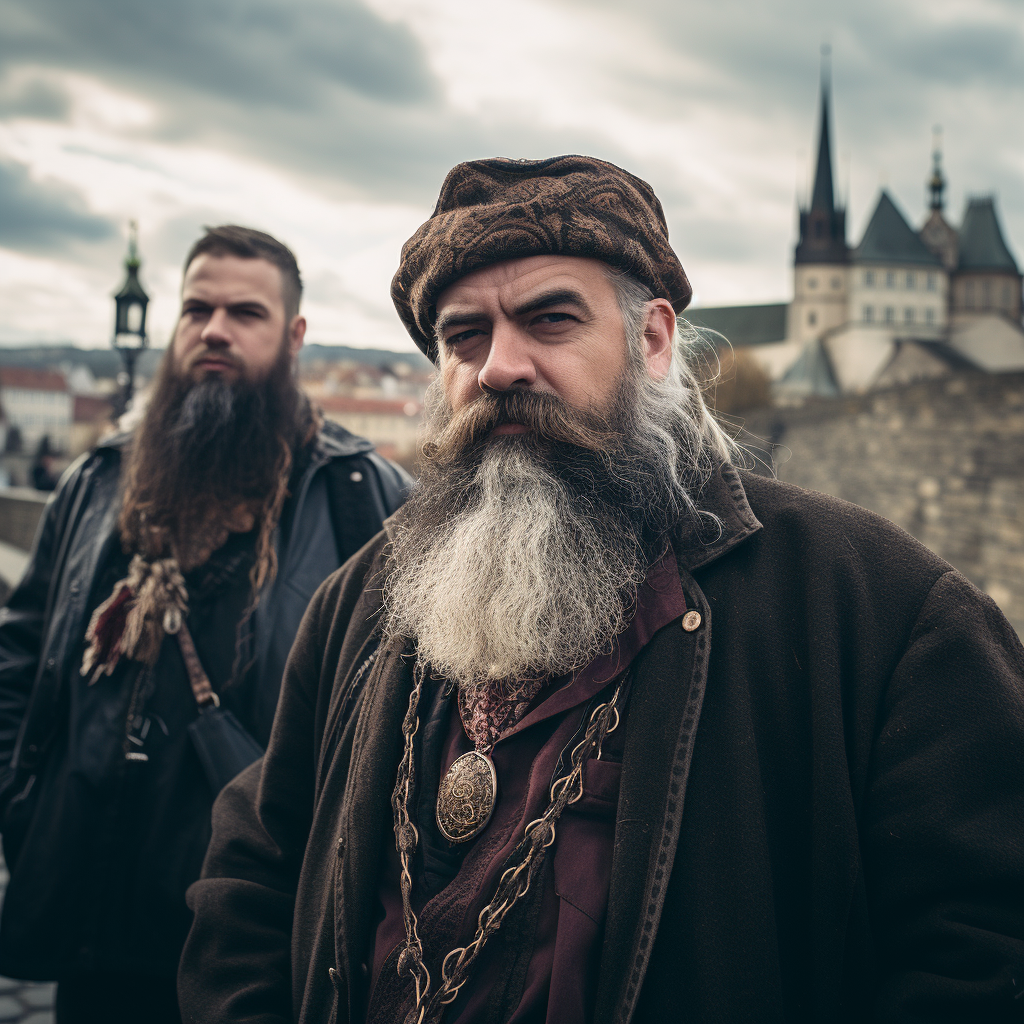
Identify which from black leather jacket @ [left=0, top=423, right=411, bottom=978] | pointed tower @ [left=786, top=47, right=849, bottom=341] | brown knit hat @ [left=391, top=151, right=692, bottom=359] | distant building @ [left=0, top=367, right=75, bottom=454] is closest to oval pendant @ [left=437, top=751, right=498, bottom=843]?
brown knit hat @ [left=391, top=151, right=692, bottom=359]

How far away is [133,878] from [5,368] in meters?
109

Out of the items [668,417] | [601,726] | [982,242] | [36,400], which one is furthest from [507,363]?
[36,400]

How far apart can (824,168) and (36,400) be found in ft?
269

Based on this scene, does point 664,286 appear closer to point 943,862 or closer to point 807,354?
point 943,862

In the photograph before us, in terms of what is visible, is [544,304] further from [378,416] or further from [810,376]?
[810,376]

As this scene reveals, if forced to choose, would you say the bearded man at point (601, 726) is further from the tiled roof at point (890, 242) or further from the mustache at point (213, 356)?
the tiled roof at point (890, 242)

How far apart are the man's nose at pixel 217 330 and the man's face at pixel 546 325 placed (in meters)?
1.37

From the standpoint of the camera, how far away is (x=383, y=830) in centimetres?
156

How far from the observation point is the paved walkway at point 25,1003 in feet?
9.98

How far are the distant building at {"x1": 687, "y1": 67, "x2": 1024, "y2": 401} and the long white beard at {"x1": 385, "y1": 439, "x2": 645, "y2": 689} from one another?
6680 cm

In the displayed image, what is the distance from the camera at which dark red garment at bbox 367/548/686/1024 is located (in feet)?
4.25

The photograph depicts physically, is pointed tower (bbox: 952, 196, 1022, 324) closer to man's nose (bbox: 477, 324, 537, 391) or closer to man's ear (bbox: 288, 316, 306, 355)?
man's ear (bbox: 288, 316, 306, 355)

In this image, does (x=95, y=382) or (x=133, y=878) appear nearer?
(x=133, y=878)

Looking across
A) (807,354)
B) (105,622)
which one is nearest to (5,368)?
(807,354)
